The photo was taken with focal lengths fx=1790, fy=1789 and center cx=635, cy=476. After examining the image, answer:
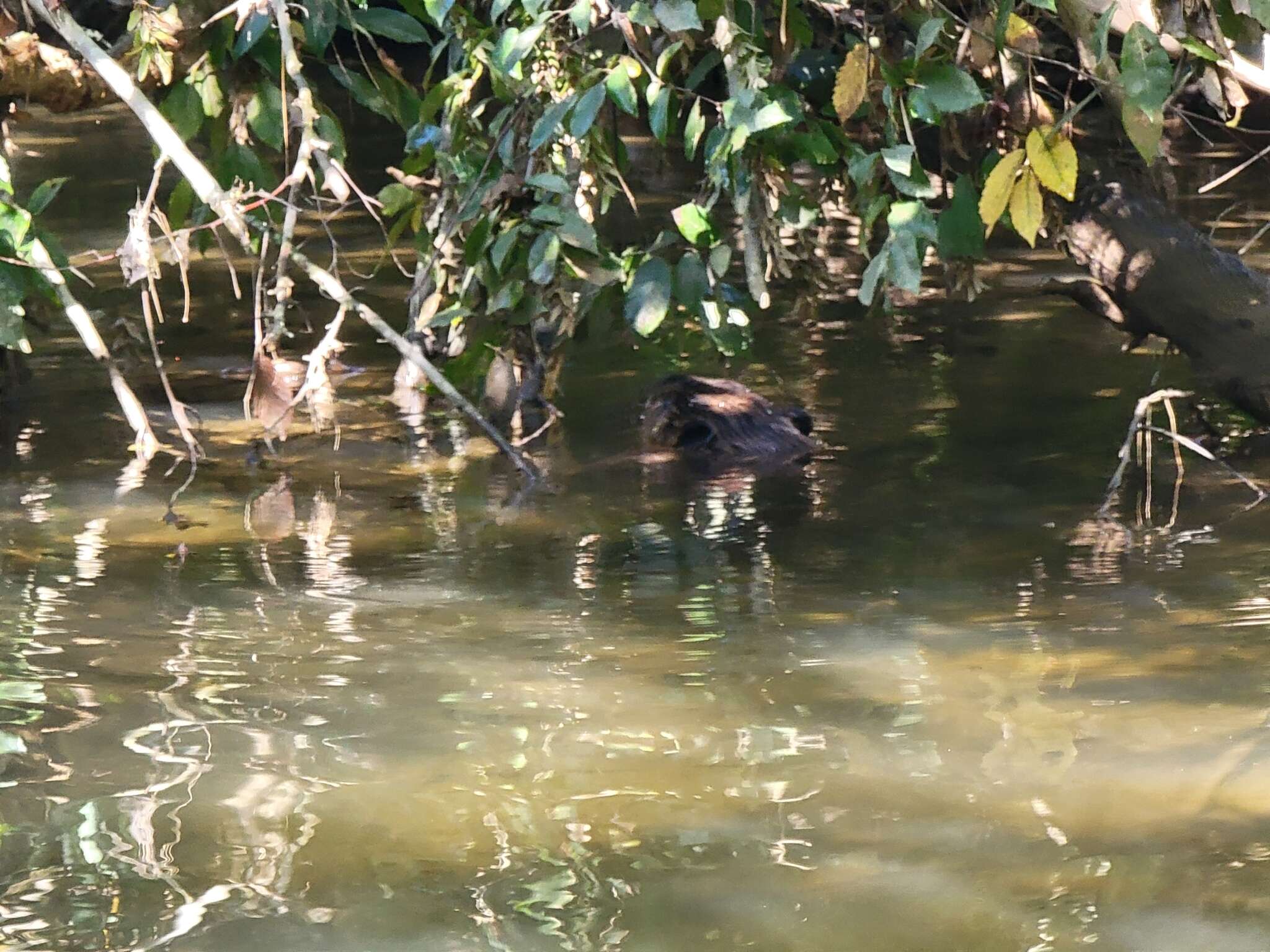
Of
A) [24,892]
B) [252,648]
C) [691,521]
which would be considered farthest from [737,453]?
[24,892]

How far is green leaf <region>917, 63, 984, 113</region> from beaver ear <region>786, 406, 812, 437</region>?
71.9 inches

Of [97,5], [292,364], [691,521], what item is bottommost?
[691,521]

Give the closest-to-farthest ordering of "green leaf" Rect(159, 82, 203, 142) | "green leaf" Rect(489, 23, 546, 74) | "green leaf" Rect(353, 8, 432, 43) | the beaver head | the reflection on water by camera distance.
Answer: the reflection on water
"green leaf" Rect(489, 23, 546, 74)
"green leaf" Rect(353, 8, 432, 43)
"green leaf" Rect(159, 82, 203, 142)
the beaver head

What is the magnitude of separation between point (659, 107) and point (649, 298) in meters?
0.39

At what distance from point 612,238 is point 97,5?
3077mm

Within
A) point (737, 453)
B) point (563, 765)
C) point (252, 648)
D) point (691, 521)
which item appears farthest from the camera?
point (737, 453)

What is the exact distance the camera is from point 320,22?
4.15 m

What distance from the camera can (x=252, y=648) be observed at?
10.7ft

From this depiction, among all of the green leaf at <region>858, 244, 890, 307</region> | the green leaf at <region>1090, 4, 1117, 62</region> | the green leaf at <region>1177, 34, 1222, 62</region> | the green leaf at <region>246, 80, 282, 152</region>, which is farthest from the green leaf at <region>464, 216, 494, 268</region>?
the green leaf at <region>1177, 34, 1222, 62</region>

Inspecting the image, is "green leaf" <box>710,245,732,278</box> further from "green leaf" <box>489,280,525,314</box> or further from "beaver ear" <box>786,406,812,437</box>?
"beaver ear" <box>786,406,812,437</box>

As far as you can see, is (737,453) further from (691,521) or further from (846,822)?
(846,822)

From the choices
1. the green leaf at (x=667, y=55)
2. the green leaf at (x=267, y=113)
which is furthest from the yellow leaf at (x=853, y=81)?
the green leaf at (x=267, y=113)

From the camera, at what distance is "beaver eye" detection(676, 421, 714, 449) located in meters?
5.11

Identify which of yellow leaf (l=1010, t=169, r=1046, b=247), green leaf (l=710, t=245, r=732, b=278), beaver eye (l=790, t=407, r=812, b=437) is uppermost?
yellow leaf (l=1010, t=169, r=1046, b=247)
